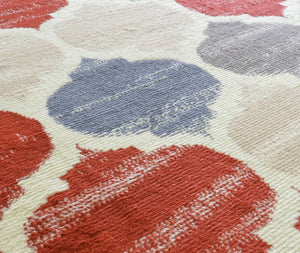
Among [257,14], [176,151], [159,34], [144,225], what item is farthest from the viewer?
[257,14]

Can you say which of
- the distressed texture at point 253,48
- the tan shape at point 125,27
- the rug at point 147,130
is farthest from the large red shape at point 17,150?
the distressed texture at point 253,48

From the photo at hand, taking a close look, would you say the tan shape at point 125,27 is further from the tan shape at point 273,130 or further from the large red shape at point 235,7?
the tan shape at point 273,130

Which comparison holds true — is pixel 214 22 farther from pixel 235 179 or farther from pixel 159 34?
pixel 235 179

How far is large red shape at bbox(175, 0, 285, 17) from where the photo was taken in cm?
100

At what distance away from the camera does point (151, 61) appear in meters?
0.80

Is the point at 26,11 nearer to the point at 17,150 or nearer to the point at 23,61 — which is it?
the point at 23,61

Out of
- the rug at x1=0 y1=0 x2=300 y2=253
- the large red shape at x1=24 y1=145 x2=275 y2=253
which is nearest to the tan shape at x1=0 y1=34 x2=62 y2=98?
the rug at x1=0 y1=0 x2=300 y2=253

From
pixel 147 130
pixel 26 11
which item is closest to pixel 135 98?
pixel 147 130

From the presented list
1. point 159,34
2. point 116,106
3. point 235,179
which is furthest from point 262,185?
point 159,34

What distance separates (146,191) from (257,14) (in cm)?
65

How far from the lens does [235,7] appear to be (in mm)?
1029

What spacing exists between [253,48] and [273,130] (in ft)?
0.88

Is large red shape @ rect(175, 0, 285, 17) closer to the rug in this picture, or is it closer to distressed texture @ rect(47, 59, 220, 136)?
the rug

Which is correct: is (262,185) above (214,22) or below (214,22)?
below
